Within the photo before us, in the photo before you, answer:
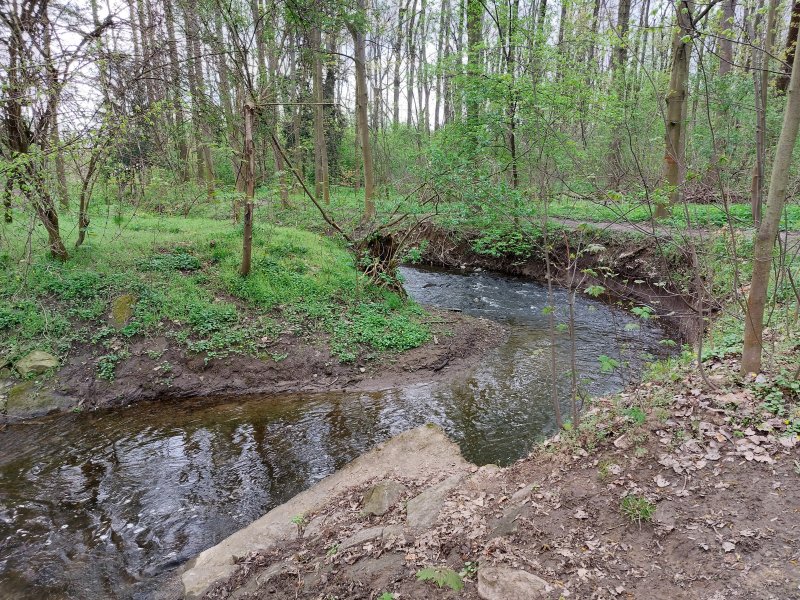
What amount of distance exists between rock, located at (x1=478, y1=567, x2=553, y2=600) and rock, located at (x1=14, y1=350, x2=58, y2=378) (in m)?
7.04

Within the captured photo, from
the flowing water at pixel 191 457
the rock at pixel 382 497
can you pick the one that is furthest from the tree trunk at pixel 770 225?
the rock at pixel 382 497

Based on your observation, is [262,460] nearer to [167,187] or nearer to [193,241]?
[193,241]

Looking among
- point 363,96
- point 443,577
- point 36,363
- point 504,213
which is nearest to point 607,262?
point 504,213

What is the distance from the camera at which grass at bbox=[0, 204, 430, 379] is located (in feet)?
23.9

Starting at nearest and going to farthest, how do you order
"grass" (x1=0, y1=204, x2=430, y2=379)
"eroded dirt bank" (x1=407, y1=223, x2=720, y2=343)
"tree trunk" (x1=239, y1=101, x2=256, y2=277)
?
"grass" (x1=0, y1=204, x2=430, y2=379) < "tree trunk" (x1=239, y1=101, x2=256, y2=277) < "eroded dirt bank" (x1=407, y1=223, x2=720, y2=343)

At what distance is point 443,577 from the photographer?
9.21ft

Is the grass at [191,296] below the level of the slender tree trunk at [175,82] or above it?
below

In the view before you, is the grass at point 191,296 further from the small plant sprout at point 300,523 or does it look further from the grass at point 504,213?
the small plant sprout at point 300,523

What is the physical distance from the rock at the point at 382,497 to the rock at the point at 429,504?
201 mm

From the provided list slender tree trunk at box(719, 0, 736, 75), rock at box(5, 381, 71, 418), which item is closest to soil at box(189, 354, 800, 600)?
slender tree trunk at box(719, 0, 736, 75)

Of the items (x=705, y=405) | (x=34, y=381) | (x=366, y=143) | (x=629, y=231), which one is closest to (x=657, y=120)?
(x=629, y=231)

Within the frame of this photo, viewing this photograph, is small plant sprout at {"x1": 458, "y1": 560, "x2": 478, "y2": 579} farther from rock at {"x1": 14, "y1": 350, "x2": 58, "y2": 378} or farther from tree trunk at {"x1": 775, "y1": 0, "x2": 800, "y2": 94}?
rock at {"x1": 14, "y1": 350, "x2": 58, "y2": 378}

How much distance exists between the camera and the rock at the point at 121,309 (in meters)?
7.50

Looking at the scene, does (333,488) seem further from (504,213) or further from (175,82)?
(175,82)
